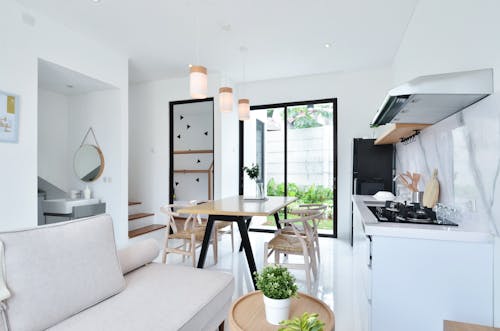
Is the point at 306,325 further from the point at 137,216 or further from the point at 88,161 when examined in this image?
the point at 137,216

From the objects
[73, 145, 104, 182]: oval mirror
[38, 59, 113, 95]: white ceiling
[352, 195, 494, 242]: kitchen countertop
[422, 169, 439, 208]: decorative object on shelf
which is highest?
[38, 59, 113, 95]: white ceiling

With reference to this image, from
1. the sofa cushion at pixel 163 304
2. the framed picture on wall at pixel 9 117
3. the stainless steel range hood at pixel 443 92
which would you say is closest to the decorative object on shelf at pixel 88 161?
the framed picture on wall at pixel 9 117

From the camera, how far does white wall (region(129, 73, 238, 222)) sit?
201 inches

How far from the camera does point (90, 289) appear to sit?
1410 millimetres

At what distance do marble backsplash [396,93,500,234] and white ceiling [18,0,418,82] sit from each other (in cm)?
161

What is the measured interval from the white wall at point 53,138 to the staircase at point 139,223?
117cm

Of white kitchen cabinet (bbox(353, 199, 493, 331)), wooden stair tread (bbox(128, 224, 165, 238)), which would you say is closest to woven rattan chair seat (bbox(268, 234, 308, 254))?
white kitchen cabinet (bbox(353, 199, 493, 331))

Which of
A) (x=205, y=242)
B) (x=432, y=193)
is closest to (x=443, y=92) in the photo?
(x=432, y=193)

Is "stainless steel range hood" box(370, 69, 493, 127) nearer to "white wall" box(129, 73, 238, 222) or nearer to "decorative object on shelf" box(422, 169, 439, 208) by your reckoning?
"decorative object on shelf" box(422, 169, 439, 208)

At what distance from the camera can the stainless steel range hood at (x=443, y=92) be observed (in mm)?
1470

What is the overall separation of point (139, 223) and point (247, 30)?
12.3 feet

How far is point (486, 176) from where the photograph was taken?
4.90ft

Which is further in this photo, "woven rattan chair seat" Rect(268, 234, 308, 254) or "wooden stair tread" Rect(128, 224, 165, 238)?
"wooden stair tread" Rect(128, 224, 165, 238)

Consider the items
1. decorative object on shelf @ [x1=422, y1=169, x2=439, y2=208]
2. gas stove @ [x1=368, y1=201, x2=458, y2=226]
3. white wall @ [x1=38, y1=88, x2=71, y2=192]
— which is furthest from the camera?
white wall @ [x1=38, y1=88, x2=71, y2=192]
